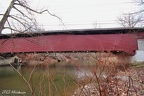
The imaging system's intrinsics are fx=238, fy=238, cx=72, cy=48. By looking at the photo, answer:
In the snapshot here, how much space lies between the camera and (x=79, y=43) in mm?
22062

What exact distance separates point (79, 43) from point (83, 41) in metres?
0.42

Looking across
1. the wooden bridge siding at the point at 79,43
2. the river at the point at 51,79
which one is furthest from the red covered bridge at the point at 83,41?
the river at the point at 51,79

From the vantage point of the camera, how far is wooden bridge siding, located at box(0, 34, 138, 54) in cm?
2044

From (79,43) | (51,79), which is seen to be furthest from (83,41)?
(51,79)

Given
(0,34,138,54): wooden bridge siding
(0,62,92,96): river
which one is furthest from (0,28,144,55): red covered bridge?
(0,62,92,96): river

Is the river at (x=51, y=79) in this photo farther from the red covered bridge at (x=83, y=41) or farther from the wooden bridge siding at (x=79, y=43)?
the red covered bridge at (x=83, y=41)

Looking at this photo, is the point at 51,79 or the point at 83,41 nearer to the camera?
the point at 51,79

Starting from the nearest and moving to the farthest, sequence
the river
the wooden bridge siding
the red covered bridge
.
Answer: the river, the wooden bridge siding, the red covered bridge

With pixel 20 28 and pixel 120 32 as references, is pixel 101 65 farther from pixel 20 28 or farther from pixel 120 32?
pixel 120 32

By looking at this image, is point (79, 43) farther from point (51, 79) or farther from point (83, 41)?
point (51, 79)

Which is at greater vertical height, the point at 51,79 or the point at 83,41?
the point at 51,79

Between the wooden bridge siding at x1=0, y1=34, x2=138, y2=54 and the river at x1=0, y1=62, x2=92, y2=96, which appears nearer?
the river at x1=0, y1=62, x2=92, y2=96

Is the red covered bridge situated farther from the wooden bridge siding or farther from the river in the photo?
the river

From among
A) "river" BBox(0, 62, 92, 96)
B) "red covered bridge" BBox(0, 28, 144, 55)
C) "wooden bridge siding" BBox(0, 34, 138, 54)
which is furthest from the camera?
"red covered bridge" BBox(0, 28, 144, 55)
